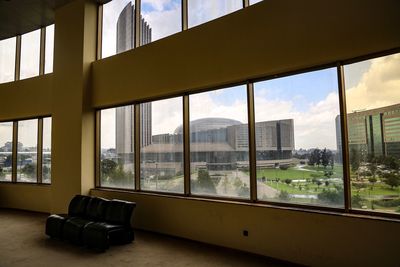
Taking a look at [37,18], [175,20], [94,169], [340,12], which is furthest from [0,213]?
[340,12]

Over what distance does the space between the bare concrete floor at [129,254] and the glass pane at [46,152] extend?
238cm

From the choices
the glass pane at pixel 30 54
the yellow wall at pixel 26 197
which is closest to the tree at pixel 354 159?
the yellow wall at pixel 26 197

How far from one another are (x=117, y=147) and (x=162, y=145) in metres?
1.31

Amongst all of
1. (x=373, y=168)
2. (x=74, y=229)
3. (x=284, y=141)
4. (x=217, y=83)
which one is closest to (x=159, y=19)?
(x=217, y=83)

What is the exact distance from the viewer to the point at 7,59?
9008 mm

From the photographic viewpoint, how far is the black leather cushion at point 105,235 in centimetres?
454

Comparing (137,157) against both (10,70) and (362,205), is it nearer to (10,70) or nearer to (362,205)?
(362,205)

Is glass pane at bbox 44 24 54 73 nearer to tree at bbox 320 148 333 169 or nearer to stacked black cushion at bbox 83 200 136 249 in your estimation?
stacked black cushion at bbox 83 200 136 249

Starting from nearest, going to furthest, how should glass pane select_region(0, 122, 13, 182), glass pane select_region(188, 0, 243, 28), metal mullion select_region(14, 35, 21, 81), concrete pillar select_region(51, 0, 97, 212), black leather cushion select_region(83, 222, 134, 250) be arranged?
black leather cushion select_region(83, 222, 134, 250), glass pane select_region(188, 0, 243, 28), concrete pillar select_region(51, 0, 97, 212), glass pane select_region(0, 122, 13, 182), metal mullion select_region(14, 35, 21, 81)

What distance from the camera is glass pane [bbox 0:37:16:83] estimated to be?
29.2 feet

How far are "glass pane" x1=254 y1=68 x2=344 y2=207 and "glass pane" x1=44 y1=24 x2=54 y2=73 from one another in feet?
20.1

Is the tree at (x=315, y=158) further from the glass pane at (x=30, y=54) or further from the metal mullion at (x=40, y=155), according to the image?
the glass pane at (x=30, y=54)

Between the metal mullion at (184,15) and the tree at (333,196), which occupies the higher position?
the metal mullion at (184,15)

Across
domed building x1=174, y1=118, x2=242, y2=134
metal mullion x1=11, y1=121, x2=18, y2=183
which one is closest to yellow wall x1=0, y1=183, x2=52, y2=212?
metal mullion x1=11, y1=121, x2=18, y2=183
